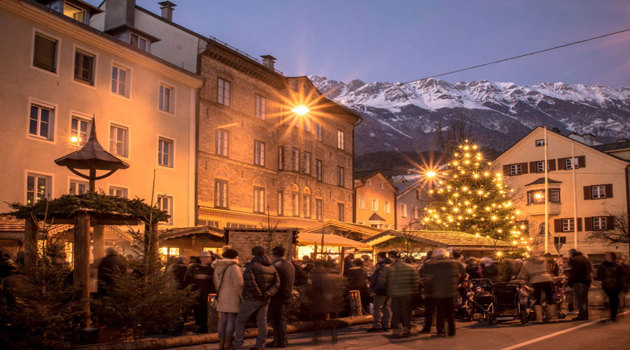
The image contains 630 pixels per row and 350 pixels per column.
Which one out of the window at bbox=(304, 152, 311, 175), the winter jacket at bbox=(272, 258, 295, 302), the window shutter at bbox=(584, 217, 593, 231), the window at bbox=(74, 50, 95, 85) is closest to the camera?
the winter jacket at bbox=(272, 258, 295, 302)

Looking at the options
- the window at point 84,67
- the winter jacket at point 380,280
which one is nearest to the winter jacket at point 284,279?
the winter jacket at point 380,280

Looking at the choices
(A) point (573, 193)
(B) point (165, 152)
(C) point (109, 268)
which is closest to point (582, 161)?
(A) point (573, 193)

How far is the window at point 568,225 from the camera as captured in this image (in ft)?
191

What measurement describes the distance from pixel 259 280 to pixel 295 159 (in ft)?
96.1

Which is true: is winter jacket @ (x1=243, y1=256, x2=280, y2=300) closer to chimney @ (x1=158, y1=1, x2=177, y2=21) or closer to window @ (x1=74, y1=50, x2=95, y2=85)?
window @ (x1=74, y1=50, x2=95, y2=85)

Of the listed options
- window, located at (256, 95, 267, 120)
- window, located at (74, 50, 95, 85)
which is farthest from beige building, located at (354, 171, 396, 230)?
window, located at (74, 50, 95, 85)

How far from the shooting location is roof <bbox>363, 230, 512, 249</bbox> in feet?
75.3

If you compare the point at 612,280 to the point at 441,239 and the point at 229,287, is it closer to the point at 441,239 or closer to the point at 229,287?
the point at 441,239

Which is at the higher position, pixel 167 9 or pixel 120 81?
pixel 167 9

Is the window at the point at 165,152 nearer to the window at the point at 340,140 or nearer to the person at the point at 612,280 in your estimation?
the window at the point at 340,140

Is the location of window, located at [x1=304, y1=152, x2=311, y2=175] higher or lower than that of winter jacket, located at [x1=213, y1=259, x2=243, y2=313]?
higher

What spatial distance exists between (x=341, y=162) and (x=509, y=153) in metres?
24.5

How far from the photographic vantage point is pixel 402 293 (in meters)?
12.6

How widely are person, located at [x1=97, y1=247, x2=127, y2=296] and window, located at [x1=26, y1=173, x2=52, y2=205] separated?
43.1ft
